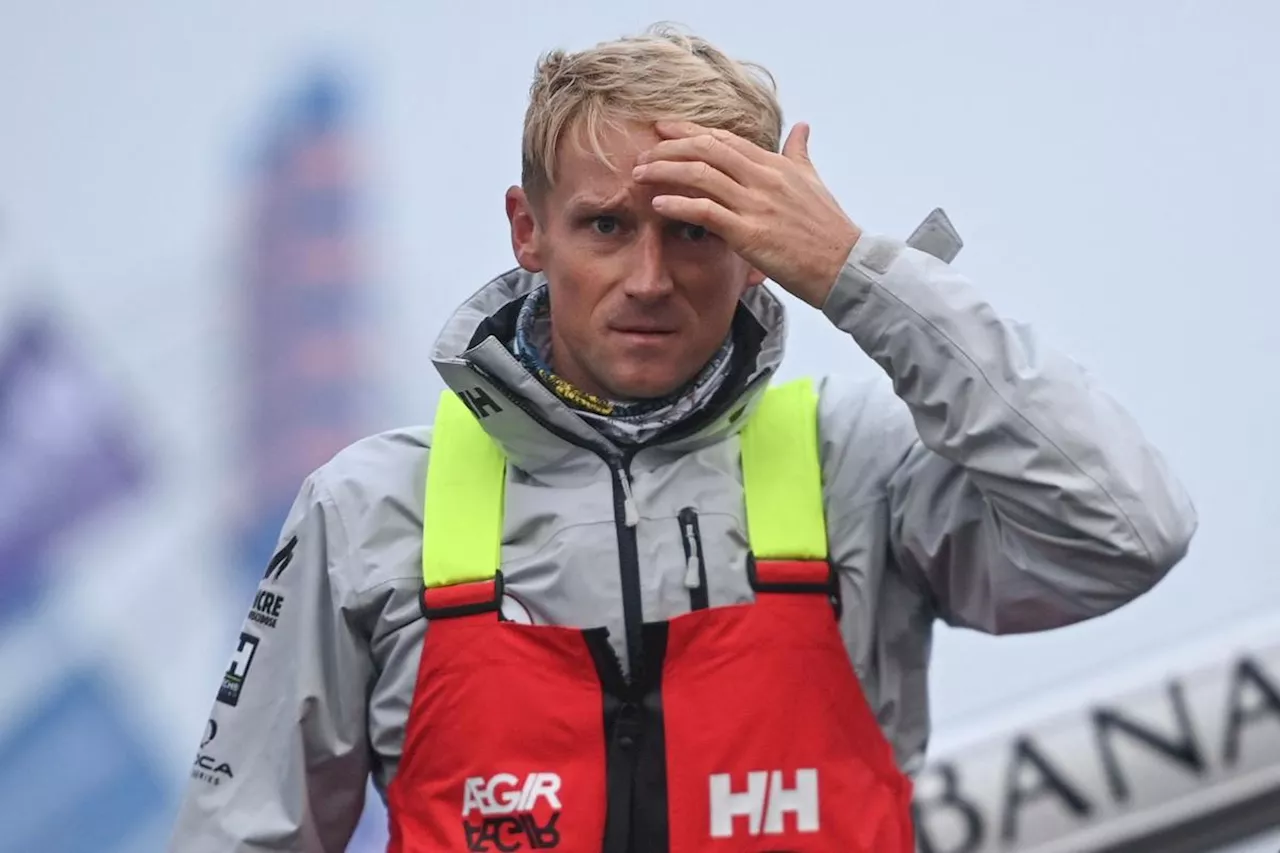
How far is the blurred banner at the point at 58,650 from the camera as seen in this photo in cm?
224

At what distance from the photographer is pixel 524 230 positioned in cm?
148

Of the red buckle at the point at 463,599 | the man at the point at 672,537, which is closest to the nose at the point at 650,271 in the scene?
the man at the point at 672,537

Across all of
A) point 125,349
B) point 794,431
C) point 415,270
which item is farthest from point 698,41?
point 125,349

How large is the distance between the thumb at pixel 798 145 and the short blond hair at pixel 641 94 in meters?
0.05

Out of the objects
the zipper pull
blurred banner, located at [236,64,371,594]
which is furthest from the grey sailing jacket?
blurred banner, located at [236,64,371,594]

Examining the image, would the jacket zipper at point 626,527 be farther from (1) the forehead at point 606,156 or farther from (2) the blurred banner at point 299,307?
(2) the blurred banner at point 299,307

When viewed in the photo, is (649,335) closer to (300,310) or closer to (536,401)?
(536,401)

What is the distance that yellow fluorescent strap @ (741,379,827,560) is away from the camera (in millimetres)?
1326

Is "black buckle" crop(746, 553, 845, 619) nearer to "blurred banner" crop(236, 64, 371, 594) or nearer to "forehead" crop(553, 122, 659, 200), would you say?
"forehead" crop(553, 122, 659, 200)

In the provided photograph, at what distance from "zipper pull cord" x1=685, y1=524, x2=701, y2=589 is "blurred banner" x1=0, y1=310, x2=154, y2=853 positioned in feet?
3.61

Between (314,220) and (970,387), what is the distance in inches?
49.6

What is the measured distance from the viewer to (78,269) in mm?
2314

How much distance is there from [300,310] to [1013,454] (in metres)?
1.27

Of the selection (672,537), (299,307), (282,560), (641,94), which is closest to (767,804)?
(672,537)
